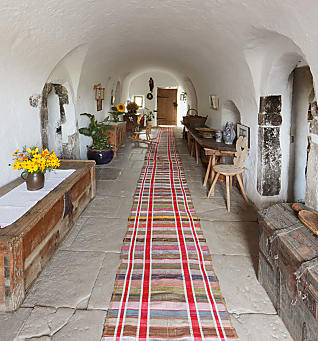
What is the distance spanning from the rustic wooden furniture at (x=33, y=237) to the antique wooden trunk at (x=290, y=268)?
177 cm

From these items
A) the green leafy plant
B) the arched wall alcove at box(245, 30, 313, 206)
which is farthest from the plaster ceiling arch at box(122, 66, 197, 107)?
the arched wall alcove at box(245, 30, 313, 206)

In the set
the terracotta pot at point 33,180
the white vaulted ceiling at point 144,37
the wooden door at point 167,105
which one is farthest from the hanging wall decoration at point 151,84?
the terracotta pot at point 33,180

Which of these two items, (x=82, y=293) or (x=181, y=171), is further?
(x=181, y=171)

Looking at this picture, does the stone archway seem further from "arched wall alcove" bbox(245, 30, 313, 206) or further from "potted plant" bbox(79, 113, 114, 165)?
"arched wall alcove" bbox(245, 30, 313, 206)

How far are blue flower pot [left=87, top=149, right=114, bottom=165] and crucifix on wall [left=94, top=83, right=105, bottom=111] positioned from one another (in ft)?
5.23

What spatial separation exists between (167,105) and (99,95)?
7.98m

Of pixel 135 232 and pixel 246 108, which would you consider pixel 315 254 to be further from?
pixel 246 108

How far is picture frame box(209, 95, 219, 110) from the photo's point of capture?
6.41 m

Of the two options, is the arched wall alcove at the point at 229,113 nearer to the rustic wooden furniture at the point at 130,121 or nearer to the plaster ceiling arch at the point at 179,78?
the plaster ceiling arch at the point at 179,78

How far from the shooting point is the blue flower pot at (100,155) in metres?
6.64

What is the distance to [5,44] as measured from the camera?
2.94m

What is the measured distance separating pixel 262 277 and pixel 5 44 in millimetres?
3130

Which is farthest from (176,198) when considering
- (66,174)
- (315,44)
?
(315,44)

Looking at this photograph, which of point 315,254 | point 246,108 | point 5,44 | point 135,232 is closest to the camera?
point 315,254
